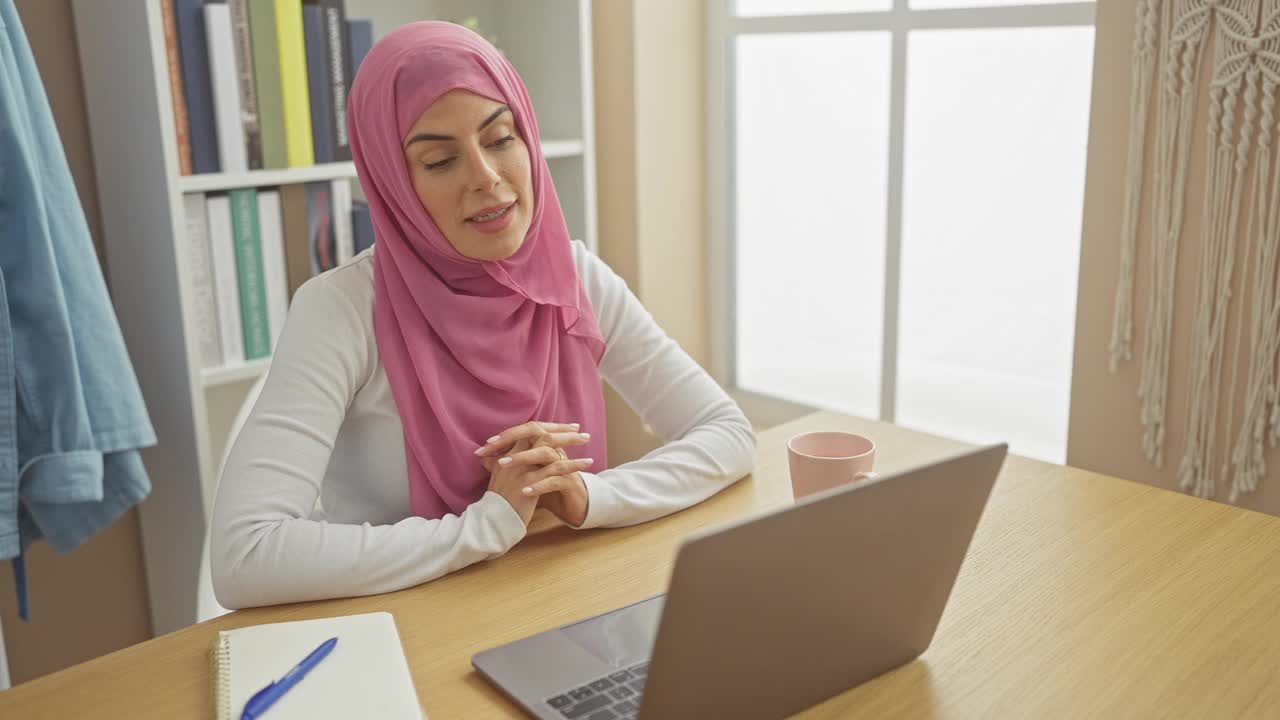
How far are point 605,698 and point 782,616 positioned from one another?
0.18m

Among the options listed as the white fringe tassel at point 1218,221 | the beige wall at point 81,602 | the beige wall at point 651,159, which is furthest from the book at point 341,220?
the white fringe tassel at point 1218,221

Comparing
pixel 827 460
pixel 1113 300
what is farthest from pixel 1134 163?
pixel 827 460

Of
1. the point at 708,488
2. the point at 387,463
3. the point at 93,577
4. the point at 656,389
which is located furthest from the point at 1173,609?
the point at 93,577

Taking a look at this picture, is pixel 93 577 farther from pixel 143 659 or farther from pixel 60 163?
pixel 143 659

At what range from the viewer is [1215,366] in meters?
1.79

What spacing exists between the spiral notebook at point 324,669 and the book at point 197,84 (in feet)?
3.87

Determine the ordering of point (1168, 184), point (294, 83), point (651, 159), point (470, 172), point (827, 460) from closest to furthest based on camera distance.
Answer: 1. point (827, 460)
2. point (470, 172)
3. point (1168, 184)
4. point (294, 83)
5. point (651, 159)

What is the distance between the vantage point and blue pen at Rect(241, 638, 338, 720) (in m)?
0.86

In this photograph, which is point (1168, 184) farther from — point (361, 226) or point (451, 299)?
point (361, 226)

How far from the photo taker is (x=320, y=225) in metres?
2.14

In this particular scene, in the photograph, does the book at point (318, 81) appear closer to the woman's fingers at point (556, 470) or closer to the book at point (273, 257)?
the book at point (273, 257)

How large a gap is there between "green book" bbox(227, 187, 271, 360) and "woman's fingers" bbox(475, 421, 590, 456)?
3.15 ft

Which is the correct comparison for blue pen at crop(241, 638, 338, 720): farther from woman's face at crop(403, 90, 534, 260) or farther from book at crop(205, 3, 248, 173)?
book at crop(205, 3, 248, 173)

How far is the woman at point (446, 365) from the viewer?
4.01 ft
